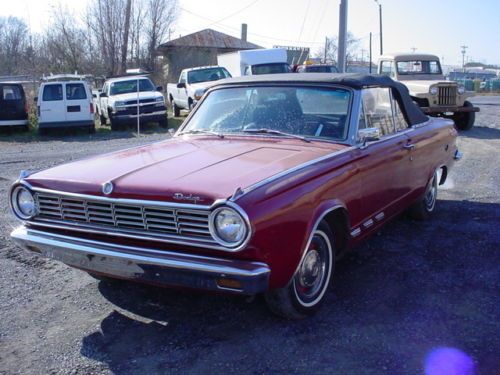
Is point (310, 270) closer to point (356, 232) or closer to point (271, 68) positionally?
point (356, 232)

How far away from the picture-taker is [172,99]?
21.2 meters

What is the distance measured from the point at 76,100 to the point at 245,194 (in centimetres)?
1456

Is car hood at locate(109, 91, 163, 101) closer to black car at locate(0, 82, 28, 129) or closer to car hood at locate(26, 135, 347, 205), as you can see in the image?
black car at locate(0, 82, 28, 129)

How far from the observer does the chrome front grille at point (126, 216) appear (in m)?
3.07

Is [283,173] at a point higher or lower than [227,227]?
higher

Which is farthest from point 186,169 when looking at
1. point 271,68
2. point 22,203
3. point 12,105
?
point 271,68

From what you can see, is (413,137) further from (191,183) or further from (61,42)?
(61,42)

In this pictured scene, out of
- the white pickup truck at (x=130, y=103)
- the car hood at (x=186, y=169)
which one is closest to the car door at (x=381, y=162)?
the car hood at (x=186, y=169)

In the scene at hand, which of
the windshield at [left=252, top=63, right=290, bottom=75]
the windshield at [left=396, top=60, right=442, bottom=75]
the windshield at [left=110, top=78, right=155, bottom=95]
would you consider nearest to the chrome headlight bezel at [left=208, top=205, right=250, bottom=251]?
the windshield at [left=396, top=60, right=442, bottom=75]

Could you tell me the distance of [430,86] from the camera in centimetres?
1413

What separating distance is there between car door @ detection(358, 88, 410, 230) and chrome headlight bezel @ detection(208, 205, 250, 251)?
1.52 metres

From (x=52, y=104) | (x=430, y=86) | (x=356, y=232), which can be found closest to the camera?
(x=356, y=232)

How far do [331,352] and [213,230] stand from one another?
104cm

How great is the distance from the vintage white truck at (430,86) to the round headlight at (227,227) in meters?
12.0
